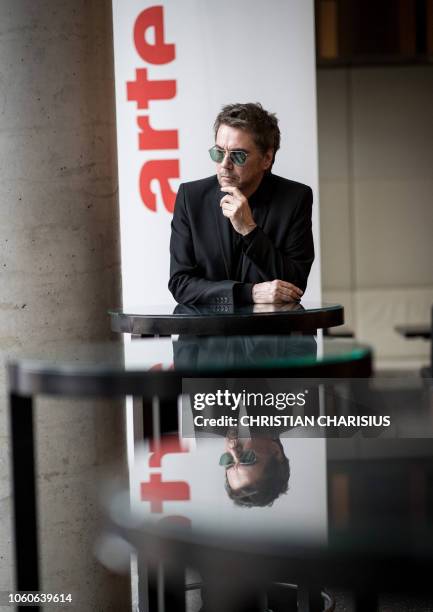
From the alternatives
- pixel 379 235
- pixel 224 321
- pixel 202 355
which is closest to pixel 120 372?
pixel 202 355

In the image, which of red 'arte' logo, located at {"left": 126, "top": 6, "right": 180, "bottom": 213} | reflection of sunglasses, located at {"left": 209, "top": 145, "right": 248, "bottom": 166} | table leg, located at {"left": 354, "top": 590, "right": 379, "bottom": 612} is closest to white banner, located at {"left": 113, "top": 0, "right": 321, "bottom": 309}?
red 'arte' logo, located at {"left": 126, "top": 6, "right": 180, "bottom": 213}

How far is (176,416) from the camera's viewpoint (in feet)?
8.80

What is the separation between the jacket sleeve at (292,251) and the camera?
331 cm

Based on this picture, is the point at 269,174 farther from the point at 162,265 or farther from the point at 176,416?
the point at 176,416

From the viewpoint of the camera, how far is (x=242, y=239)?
3.38m

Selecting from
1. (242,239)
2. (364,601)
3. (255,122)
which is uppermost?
(255,122)

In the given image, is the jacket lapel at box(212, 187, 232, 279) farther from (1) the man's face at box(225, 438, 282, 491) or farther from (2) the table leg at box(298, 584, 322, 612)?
(1) the man's face at box(225, 438, 282, 491)

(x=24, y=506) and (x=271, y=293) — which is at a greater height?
(x=271, y=293)

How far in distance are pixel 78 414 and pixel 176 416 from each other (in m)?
0.30

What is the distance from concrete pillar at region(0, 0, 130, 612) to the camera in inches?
99.2

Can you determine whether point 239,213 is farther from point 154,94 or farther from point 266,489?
point 266,489

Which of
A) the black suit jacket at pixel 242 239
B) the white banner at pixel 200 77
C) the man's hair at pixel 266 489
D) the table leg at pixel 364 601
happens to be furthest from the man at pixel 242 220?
the table leg at pixel 364 601

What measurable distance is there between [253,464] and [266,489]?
0.30 feet

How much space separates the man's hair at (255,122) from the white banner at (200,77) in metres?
0.14
